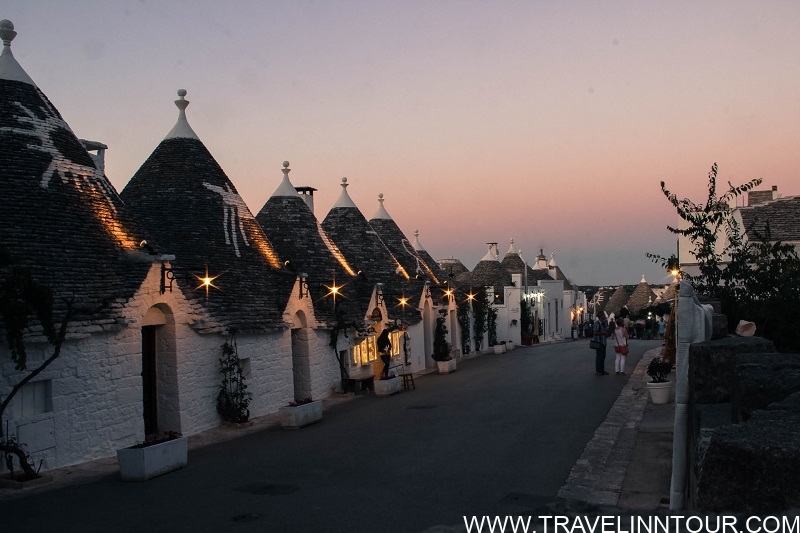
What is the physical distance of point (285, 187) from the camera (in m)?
23.3

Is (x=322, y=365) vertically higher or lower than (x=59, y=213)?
lower

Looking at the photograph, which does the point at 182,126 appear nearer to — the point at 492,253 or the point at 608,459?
the point at 608,459

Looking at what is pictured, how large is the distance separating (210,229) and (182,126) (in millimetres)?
2993

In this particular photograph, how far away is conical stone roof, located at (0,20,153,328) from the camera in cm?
1151

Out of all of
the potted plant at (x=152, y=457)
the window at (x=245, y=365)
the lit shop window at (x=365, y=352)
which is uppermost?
the window at (x=245, y=365)

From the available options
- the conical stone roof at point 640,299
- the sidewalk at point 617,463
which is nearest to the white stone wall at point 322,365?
the sidewalk at point 617,463

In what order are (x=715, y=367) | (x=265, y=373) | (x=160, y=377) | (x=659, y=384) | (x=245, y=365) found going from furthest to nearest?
(x=265, y=373) → (x=245, y=365) → (x=659, y=384) → (x=160, y=377) → (x=715, y=367)

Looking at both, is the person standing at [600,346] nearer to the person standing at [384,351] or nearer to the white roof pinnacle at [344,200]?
the person standing at [384,351]

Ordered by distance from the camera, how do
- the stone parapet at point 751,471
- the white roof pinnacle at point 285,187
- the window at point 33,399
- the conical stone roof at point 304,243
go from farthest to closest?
1. the white roof pinnacle at point 285,187
2. the conical stone roof at point 304,243
3. the window at point 33,399
4. the stone parapet at point 751,471

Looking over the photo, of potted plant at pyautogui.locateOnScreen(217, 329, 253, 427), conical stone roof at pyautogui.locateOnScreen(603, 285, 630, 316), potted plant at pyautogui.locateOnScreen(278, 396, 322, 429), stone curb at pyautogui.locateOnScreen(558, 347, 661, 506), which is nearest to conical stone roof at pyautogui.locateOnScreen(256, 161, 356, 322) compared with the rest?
potted plant at pyautogui.locateOnScreen(217, 329, 253, 427)

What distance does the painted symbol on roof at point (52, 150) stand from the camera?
41.7 feet

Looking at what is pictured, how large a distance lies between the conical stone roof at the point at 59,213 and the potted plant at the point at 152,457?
2.30 metres

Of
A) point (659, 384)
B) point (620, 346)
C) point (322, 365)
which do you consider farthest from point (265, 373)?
point (620, 346)

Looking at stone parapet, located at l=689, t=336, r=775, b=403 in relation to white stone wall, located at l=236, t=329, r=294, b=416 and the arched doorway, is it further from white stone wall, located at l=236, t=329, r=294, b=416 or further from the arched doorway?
white stone wall, located at l=236, t=329, r=294, b=416
